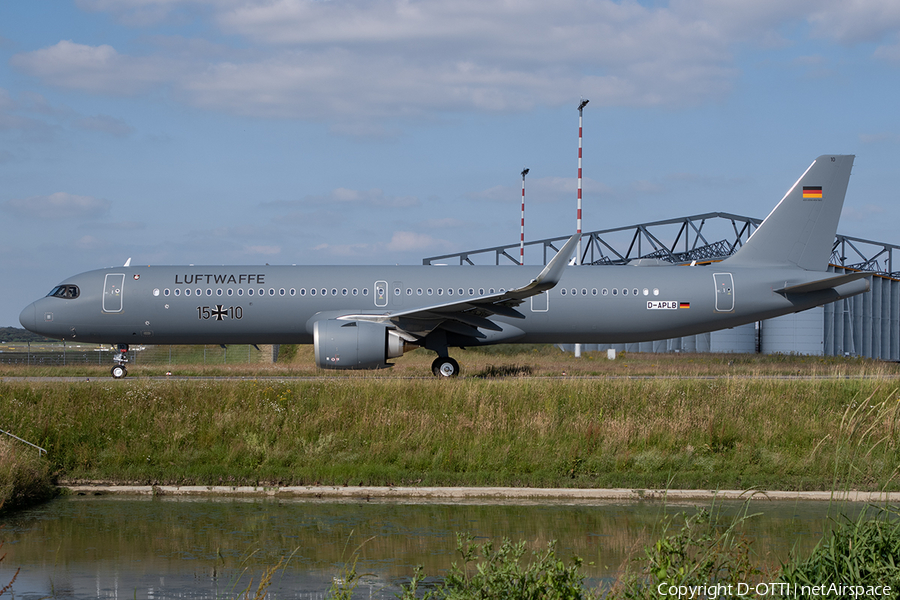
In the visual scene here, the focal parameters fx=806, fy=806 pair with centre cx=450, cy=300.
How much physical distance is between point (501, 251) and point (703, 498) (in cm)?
5724

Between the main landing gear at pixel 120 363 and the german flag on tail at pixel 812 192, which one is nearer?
the main landing gear at pixel 120 363

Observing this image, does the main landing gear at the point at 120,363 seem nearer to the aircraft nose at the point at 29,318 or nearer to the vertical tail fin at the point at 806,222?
the aircraft nose at the point at 29,318

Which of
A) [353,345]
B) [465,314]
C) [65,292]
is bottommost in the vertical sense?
[353,345]

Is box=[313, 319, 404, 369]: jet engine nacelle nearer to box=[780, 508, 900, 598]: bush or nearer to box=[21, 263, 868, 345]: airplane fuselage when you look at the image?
box=[21, 263, 868, 345]: airplane fuselage

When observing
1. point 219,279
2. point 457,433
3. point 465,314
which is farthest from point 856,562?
point 219,279

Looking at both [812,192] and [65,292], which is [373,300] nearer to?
[65,292]

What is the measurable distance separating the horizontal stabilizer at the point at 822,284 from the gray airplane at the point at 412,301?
61 mm

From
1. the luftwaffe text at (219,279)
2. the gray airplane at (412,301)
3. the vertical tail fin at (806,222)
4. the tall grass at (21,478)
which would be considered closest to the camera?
the tall grass at (21,478)

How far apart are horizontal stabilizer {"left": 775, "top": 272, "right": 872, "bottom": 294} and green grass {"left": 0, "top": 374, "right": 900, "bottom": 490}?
8.75 meters

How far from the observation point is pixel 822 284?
2591 centimetres

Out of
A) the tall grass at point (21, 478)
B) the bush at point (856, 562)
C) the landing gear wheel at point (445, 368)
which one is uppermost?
the landing gear wheel at point (445, 368)

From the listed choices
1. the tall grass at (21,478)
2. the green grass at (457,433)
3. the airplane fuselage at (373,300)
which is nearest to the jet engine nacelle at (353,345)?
the airplane fuselage at (373,300)

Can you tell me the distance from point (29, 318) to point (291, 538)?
20.8 meters

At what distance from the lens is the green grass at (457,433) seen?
1312cm
